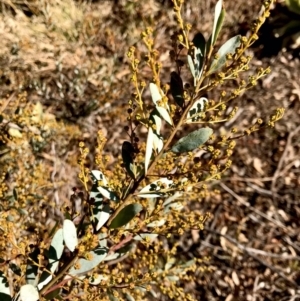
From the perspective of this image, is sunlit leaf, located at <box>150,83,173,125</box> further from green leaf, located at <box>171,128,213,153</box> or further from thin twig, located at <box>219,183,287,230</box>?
thin twig, located at <box>219,183,287,230</box>

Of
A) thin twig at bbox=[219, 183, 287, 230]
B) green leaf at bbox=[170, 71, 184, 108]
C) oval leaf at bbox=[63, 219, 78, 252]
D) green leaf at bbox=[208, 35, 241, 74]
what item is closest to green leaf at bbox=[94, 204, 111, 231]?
oval leaf at bbox=[63, 219, 78, 252]

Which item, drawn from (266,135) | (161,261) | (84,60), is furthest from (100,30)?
(161,261)

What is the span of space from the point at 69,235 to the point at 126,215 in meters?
0.19

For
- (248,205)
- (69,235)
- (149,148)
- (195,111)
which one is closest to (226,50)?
(195,111)

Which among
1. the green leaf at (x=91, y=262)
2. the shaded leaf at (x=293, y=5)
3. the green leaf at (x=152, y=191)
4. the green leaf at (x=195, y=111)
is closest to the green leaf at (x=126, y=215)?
the green leaf at (x=152, y=191)

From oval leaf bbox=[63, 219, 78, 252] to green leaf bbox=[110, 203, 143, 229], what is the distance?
12 cm

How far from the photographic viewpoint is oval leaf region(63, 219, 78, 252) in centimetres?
128

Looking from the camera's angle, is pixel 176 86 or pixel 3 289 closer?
pixel 176 86

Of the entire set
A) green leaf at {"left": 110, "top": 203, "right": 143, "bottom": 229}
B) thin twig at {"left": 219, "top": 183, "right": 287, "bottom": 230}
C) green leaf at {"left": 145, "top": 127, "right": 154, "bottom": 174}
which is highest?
green leaf at {"left": 145, "top": 127, "right": 154, "bottom": 174}

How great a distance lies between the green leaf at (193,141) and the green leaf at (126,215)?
0.61 ft

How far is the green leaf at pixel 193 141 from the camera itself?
3.93ft

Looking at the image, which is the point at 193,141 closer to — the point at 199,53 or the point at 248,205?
the point at 199,53

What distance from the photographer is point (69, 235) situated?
129 cm

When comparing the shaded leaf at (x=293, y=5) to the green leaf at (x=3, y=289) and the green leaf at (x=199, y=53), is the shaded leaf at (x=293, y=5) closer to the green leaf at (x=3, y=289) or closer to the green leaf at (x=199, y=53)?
the green leaf at (x=199, y=53)
